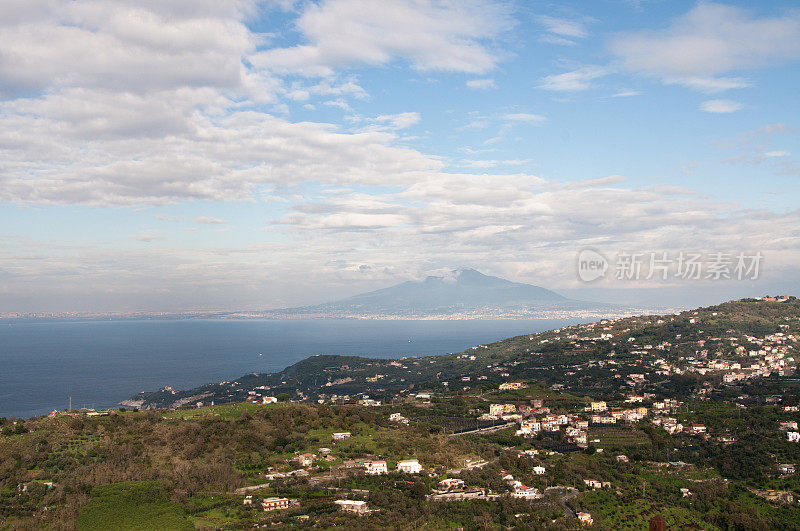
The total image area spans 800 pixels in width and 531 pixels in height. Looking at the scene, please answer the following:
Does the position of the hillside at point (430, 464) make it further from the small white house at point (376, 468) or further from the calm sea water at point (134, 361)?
the calm sea water at point (134, 361)

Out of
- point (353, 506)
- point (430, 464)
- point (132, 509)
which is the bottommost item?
point (132, 509)

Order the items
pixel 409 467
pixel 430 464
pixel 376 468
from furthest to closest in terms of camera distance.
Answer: pixel 430 464 → pixel 409 467 → pixel 376 468

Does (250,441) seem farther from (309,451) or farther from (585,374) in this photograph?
(585,374)

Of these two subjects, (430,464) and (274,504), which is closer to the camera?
(274,504)

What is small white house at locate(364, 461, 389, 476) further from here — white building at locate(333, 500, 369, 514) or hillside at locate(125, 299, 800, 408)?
hillside at locate(125, 299, 800, 408)

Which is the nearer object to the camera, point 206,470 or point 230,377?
point 206,470

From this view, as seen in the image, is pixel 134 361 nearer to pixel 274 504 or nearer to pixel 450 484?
pixel 274 504

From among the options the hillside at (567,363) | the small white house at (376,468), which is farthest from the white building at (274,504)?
the hillside at (567,363)

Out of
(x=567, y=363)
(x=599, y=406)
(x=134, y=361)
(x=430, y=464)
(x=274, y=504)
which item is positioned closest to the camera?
(x=274, y=504)

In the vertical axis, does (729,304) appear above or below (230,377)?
above

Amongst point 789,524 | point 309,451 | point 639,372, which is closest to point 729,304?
point 639,372

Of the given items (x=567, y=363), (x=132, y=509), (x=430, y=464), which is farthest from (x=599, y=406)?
(x=132, y=509)
